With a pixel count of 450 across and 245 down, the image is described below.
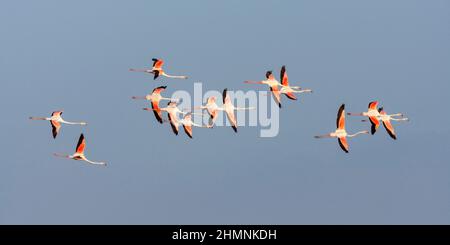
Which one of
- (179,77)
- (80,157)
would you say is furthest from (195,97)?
(80,157)

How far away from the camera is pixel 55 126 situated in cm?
7162

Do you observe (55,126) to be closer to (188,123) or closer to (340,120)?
(188,123)

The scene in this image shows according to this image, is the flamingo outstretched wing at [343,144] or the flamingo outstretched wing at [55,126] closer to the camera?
the flamingo outstretched wing at [343,144]

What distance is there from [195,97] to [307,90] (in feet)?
15.6

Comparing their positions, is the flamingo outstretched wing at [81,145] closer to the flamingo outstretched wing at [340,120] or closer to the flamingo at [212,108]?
the flamingo at [212,108]

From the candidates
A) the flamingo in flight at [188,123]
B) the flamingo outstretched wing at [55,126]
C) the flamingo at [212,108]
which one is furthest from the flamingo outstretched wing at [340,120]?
the flamingo outstretched wing at [55,126]

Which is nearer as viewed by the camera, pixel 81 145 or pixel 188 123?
pixel 81 145


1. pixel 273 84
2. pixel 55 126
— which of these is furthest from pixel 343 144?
pixel 55 126

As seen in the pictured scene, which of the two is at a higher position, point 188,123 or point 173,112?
point 173,112

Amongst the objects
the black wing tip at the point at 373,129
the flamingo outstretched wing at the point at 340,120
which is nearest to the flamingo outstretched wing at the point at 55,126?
the flamingo outstretched wing at the point at 340,120

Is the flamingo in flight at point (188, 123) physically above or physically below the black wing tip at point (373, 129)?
above

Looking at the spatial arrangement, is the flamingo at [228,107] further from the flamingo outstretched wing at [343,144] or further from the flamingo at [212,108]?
the flamingo outstretched wing at [343,144]

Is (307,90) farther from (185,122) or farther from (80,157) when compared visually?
(80,157)

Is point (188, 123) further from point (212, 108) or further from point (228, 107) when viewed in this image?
point (228, 107)
